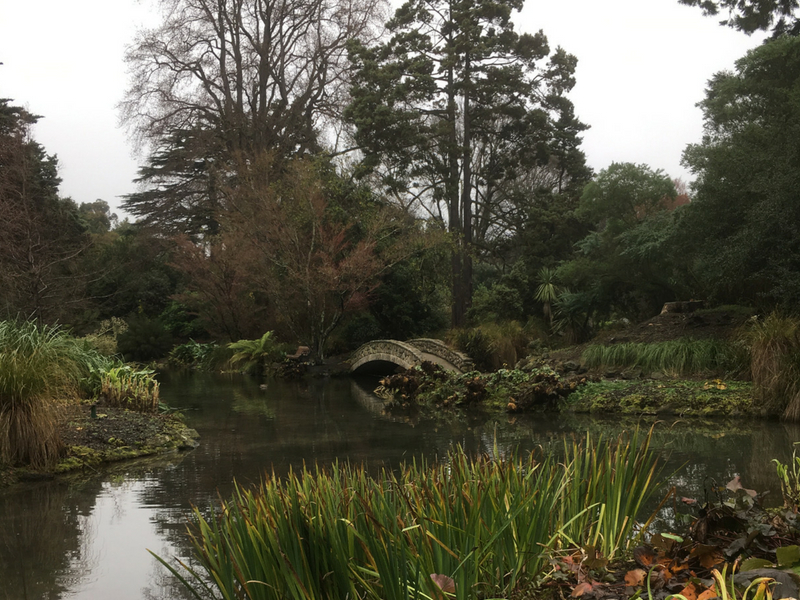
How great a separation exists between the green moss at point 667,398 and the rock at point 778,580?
9723mm

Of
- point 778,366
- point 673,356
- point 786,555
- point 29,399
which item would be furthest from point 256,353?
point 786,555

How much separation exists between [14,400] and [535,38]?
22.4 m

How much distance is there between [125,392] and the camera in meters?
11.8

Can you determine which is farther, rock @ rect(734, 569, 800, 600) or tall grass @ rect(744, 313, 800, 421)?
tall grass @ rect(744, 313, 800, 421)

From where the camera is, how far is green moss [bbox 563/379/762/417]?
11.7 metres

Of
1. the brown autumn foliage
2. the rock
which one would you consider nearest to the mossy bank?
the rock

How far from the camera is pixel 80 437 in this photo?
30.8ft

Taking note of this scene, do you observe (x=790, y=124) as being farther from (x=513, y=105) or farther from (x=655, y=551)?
(x=513, y=105)

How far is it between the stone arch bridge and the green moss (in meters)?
4.85

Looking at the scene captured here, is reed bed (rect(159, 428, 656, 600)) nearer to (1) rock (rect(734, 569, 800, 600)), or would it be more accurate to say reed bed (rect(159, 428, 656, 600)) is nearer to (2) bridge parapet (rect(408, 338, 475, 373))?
(1) rock (rect(734, 569, 800, 600))

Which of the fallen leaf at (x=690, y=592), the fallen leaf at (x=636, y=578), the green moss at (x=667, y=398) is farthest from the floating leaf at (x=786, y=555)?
the green moss at (x=667, y=398)

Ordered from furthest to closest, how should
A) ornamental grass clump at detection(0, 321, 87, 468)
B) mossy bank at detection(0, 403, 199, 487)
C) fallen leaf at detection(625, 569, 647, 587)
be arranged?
mossy bank at detection(0, 403, 199, 487) → ornamental grass clump at detection(0, 321, 87, 468) → fallen leaf at detection(625, 569, 647, 587)

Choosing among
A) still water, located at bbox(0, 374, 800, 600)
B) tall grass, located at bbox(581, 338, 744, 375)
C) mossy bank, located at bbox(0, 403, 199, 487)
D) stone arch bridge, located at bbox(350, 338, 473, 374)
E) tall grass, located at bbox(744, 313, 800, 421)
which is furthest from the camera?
stone arch bridge, located at bbox(350, 338, 473, 374)

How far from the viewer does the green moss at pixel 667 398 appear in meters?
11.7
